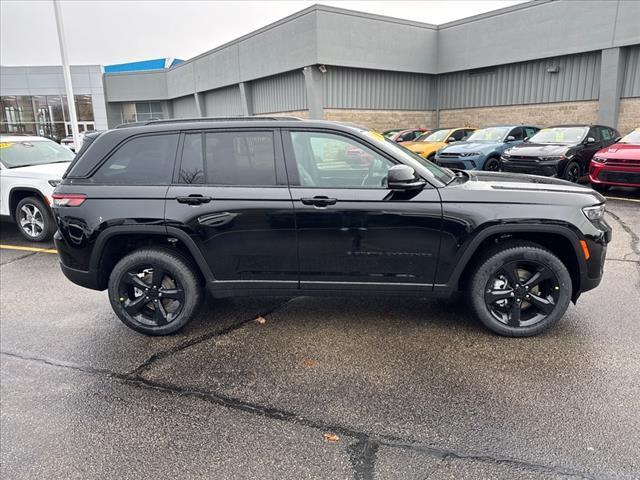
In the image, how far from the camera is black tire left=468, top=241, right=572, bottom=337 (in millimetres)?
3738

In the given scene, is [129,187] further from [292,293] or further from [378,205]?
[378,205]

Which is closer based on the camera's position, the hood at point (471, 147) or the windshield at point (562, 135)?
the windshield at point (562, 135)

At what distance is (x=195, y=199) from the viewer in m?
3.80

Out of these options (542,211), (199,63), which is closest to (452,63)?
(199,63)

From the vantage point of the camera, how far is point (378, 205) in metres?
3.67

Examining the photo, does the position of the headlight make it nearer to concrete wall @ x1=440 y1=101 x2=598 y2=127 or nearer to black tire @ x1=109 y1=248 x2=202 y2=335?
black tire @ x1=109 y1=248 x2=202 y2=335

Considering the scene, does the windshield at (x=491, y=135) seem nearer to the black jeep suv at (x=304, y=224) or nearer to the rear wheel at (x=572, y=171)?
the rear wheel at (x=572, y=171)

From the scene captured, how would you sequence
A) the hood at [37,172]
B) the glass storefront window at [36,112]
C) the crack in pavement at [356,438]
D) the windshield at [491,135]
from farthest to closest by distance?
the glass storefront window at [36,112], the windshield at [491,135], the hood at [37,172], the crack in pavement at [356,438]

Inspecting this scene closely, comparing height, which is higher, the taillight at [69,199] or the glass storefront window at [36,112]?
the glass storefront window at [36,112]

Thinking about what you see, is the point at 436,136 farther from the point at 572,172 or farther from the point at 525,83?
the point at 525,83

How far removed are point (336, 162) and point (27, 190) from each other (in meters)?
6.09

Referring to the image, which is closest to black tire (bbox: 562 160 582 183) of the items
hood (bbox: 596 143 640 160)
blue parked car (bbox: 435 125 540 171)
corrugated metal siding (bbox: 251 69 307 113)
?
hood (bbox: 596 143 640 160)

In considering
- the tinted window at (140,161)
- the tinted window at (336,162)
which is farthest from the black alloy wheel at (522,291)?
the tinted window at (140,161)

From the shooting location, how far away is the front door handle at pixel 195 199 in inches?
150
